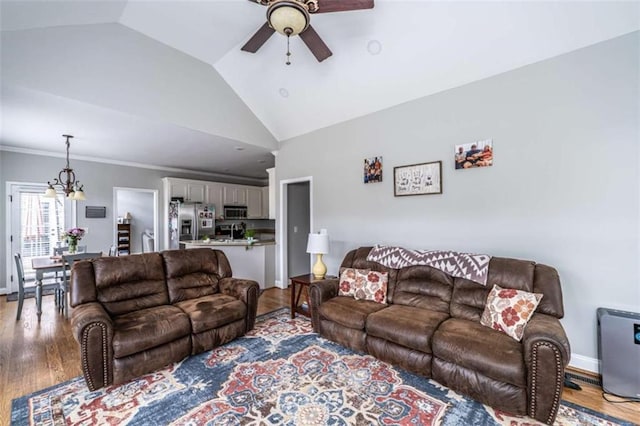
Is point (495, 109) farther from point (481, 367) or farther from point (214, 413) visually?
point (214, 413)

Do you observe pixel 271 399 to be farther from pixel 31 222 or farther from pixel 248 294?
pixel 31 222

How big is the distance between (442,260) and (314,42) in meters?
2.40

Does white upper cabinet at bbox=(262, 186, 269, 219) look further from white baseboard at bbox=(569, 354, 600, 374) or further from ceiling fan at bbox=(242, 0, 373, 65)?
white baseboard at bbox=(569, 354, 600, 374)

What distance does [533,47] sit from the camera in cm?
261

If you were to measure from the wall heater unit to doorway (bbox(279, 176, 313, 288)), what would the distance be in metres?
3.76

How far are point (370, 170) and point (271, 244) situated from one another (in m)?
2.43

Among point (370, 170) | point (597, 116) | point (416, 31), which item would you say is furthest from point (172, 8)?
point (597, 116)

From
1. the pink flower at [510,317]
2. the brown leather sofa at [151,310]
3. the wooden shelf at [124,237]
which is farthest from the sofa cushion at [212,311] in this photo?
the wooden shelf at [124,237]

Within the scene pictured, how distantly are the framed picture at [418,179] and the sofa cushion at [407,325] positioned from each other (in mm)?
1450

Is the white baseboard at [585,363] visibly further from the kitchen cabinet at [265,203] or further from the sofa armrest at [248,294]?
the kitchen cabinet at [265,203]

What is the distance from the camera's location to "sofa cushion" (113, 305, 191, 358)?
2.25m

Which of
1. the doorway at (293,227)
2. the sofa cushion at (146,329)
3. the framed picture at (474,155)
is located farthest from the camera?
the doorway at (293,227)

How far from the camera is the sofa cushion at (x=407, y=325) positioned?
7.50 feet

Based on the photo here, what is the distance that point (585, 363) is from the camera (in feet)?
8.16
